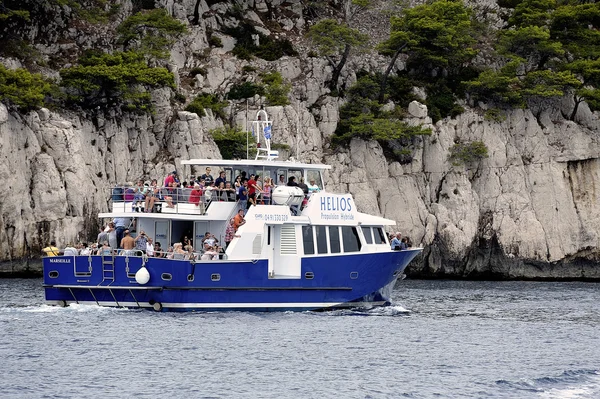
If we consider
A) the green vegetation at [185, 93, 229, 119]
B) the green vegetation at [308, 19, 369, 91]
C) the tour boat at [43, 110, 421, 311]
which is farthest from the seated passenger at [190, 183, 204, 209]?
the green vegetation at [308, 19, 369, 91]

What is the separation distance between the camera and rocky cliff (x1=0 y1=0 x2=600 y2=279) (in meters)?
61.0

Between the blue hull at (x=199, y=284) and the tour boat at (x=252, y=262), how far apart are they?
1.3 inches

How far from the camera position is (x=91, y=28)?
6462 centimetres

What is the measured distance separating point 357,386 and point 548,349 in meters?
8.36

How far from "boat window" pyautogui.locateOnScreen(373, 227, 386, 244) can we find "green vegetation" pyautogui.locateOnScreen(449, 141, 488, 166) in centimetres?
2532

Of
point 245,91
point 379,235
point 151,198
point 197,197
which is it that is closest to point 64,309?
point 151,198

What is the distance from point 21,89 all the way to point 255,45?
1819 centimetres

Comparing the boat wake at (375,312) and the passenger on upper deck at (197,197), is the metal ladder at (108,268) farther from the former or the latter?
the boat wake at (375,312)

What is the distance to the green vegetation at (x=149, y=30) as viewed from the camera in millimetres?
63719

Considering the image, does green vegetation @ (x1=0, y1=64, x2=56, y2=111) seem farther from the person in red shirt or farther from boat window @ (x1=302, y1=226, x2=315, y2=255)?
boat window @ (x1=302, y1=226, x2=315, y2=255)

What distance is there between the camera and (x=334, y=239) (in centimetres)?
3884

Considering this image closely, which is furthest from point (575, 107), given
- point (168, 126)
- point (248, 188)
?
point (248, 188)

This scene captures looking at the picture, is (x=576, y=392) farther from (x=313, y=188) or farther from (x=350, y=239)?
(x=313, y=188)

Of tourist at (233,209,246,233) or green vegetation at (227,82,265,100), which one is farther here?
green vegetation at (227,82,265,100)
